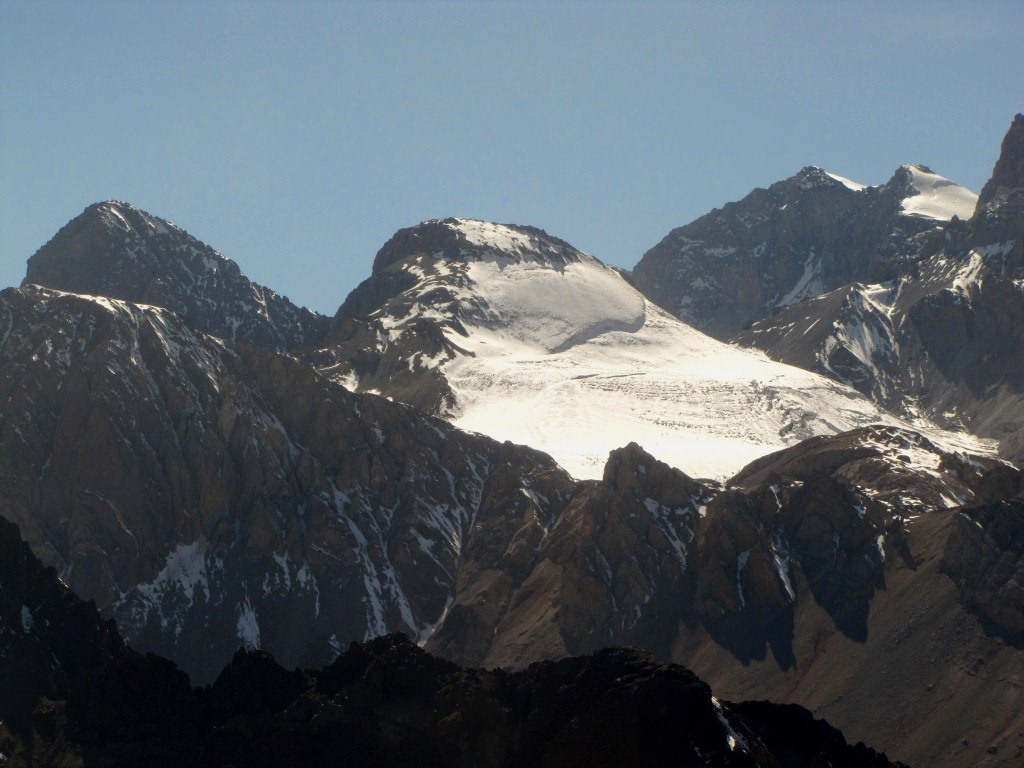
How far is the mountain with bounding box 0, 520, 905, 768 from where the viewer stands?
4978 inches

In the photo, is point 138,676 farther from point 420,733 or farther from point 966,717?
point 966,717

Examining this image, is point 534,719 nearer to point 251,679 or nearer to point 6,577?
point 251,679

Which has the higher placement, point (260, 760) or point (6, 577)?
point (6, 577)

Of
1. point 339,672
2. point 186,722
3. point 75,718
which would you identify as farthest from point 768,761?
point 75,718

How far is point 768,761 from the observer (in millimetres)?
130875

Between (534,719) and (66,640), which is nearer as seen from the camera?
(534,719)

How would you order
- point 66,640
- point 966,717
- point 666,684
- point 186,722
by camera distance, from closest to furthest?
point 666,684, point 186,722, point 66,640, point 966,717

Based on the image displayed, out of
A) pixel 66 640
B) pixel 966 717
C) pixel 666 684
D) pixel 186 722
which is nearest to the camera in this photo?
pixel 666 684

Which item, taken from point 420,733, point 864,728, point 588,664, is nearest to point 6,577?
point 420,733

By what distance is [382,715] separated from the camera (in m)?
135

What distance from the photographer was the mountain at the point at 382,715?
415 feet

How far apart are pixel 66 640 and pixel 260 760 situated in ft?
108

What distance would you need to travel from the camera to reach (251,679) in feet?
471

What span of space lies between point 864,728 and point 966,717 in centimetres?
1082
